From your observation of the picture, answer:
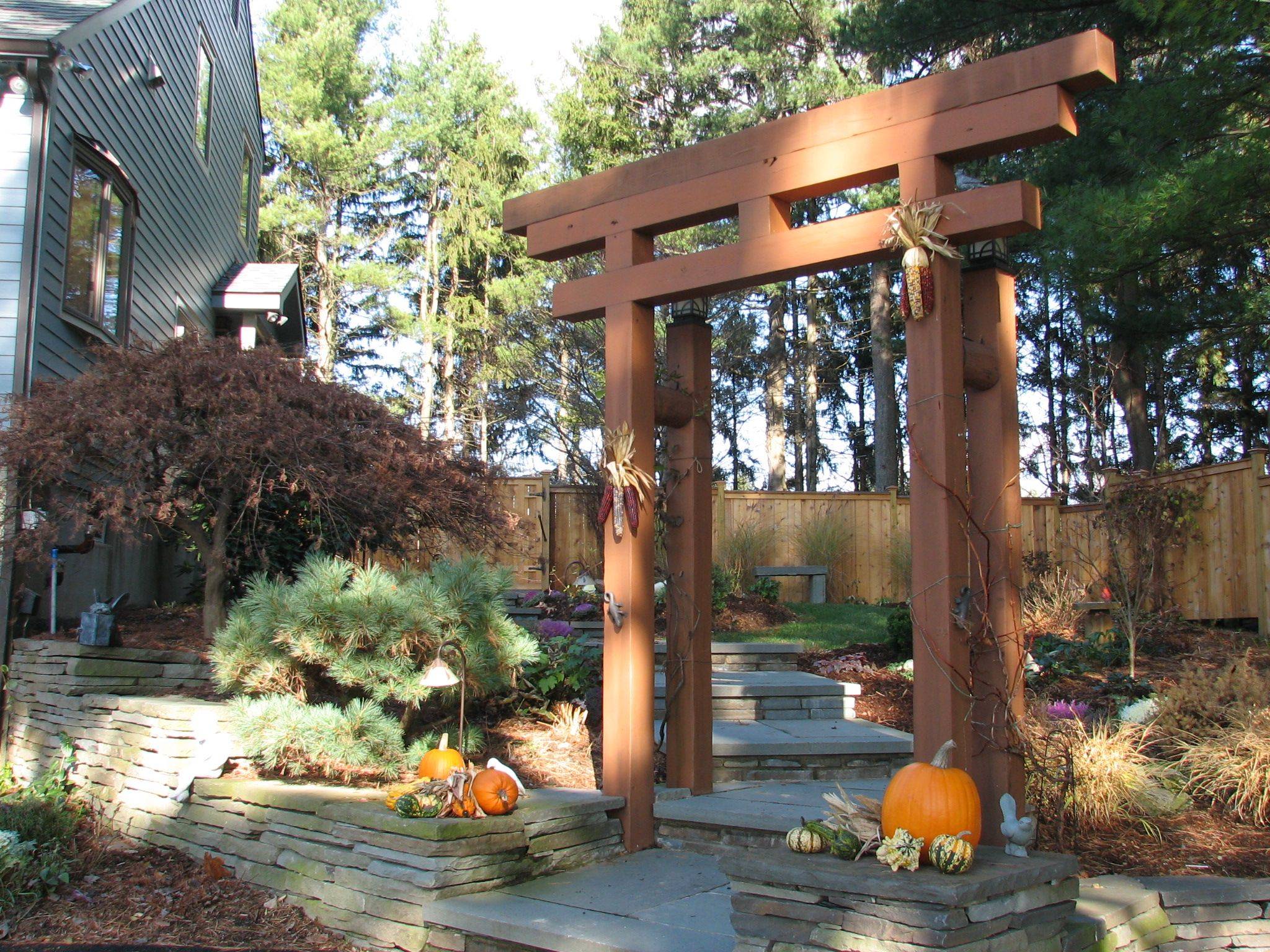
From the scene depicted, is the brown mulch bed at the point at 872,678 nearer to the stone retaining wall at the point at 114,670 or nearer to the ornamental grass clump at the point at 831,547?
the stone retaining wall at the point at 114,670

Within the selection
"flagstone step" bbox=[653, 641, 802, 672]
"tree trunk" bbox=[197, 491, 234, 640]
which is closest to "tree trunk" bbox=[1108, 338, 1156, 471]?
"flagstone step" bbox=[653, 641, 802, 672]

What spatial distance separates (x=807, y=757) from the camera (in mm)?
5184

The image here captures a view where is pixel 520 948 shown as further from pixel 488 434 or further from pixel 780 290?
pixel 488 434

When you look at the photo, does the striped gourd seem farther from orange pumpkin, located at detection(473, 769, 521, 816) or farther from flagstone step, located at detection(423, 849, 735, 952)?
orange pumpkin, located at detection(473, 769, 521, 816)

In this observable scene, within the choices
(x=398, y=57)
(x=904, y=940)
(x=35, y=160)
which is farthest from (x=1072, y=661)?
(x=398, y=57)

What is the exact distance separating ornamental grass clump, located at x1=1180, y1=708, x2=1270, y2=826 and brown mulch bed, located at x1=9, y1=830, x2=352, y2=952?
3.73 metres

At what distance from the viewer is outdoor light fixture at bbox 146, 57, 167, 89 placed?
31.0 ft

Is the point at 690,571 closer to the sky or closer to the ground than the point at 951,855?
closer to the sky

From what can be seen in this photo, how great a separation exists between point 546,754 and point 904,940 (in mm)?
3137

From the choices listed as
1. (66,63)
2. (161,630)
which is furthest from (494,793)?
(66,63)

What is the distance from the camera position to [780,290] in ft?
57.8

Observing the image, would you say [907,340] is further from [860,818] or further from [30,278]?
[30,278]

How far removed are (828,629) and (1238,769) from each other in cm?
521

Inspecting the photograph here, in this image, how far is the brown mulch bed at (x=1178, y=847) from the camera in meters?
4.01
